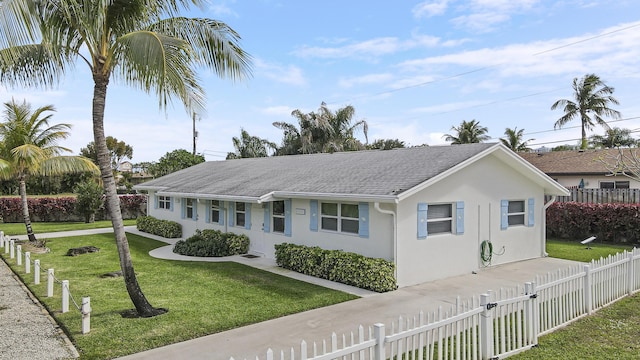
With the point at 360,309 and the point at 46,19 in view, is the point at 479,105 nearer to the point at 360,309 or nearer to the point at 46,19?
the point at 360,309

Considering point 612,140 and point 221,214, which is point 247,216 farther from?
point 612,140

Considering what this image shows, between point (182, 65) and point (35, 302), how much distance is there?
273 inches

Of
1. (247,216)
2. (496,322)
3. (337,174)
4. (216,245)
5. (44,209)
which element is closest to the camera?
(496,322)

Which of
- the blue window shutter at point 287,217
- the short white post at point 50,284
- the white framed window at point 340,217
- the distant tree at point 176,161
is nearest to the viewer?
the short white post at point 50,284

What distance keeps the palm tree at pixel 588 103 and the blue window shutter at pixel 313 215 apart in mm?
33700

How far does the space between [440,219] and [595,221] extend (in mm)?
10628

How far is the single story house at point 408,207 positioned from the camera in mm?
11398

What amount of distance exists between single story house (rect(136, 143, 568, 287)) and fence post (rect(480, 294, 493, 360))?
455cm

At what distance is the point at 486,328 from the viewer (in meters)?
6.03

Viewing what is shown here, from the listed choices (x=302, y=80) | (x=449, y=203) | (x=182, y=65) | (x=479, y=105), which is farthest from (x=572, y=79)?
(x=182, y=65)

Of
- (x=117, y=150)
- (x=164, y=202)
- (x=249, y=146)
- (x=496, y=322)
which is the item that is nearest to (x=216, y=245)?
(x=164, y=202)

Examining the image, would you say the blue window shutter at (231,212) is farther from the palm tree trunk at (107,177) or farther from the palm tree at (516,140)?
the palm tree at (516,140)

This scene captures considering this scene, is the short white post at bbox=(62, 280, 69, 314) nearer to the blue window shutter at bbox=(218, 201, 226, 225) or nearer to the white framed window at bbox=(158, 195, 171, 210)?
the blue window shutter at bbox=(218, 201, 226, 225)

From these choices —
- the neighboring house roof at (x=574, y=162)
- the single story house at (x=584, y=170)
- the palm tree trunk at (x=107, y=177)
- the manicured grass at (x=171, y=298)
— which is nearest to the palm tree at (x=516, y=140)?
the neighboring house roof at (x=574, y=162)
